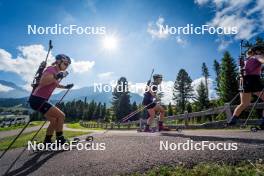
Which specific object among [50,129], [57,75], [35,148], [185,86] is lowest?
[35,148]

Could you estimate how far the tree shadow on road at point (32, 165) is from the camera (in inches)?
201

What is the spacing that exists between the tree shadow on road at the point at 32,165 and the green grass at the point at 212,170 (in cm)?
243

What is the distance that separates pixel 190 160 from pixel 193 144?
55.8 inches

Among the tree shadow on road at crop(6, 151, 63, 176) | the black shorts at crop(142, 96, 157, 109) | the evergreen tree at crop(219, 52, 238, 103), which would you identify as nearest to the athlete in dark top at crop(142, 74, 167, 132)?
the black shorts at crop(142, 96, 157, 109)

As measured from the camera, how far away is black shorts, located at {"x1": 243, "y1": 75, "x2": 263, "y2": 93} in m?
7.35

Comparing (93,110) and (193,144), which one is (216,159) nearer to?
(193,144)

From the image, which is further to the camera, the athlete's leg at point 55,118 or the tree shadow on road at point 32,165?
the athlete's leg at point 55,118

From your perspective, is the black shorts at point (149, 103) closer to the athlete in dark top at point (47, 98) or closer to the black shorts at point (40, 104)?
the athlete in dark top at point (47, 98)

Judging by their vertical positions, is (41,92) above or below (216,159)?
above

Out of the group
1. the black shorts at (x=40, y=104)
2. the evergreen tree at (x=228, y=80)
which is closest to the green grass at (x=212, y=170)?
the black shorts at (x=40, y=104)

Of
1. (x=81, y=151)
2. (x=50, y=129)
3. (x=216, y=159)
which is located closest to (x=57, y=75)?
(x=50, y=129)

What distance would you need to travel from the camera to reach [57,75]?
22.9 feet

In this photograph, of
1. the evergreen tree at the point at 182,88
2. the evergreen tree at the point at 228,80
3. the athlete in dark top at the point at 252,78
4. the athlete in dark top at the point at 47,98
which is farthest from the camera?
the evergreen tree at the point at 182,88

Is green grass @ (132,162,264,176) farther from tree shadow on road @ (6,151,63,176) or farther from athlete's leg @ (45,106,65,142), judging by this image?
athlete's leg @ (45,106,65,142)
